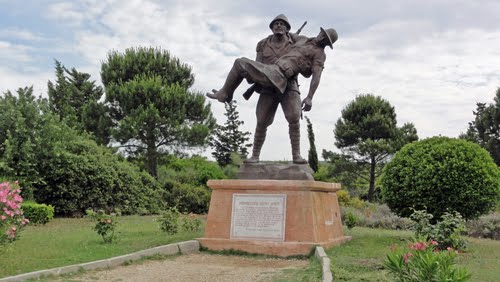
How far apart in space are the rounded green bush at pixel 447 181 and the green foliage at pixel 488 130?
1924 cm

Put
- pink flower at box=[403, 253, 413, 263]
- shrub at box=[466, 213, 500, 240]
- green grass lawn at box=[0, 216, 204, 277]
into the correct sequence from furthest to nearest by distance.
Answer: shrub at box=[466, 213, 500, 240]
green grass lawn at box=[0, 216, 204, 277]
pink flower at box=[403, 253, 413, 263]

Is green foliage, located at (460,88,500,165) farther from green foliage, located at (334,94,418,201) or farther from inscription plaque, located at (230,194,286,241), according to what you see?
inscription plaque, located at (230,194,286,241)

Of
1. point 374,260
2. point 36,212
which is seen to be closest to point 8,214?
point 374,260

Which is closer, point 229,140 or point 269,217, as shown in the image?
point 269,217

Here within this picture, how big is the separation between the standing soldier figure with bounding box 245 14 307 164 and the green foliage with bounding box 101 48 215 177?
15396 millimetres

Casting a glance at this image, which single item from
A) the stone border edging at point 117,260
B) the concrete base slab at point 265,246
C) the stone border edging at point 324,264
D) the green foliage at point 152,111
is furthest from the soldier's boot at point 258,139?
the green foliage at point 152,111

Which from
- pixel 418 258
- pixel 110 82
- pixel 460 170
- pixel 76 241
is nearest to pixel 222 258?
pixel 76 241

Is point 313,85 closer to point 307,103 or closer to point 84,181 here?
point 307,103

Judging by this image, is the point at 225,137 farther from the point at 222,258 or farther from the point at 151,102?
the point at 222,258

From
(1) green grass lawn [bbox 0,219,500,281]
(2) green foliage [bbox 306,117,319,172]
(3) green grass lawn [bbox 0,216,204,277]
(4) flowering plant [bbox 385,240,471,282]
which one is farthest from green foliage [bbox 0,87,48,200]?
(2) green foliage [bbox 306,117,319,172]

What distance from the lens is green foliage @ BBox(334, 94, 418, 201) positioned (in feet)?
88.1

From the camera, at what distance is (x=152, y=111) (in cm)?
2442

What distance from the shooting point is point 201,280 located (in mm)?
6266

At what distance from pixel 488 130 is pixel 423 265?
87.8 feet
